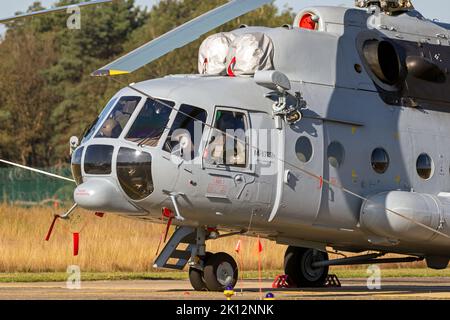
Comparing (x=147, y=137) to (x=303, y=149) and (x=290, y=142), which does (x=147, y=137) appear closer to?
(x=290, y=142)

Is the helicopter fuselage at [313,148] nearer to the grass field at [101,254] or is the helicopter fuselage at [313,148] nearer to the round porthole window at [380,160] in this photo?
the round porthole window at [380,160]

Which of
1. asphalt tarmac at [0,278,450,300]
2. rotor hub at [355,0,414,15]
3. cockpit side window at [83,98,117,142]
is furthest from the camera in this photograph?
rotor hub at [355,0,414,15]

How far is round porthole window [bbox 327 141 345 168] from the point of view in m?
16.1

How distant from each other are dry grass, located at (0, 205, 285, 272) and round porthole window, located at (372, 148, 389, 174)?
7.43 metres

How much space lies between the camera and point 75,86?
64.7 metres

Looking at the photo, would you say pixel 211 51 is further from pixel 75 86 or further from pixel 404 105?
pixel 75 86

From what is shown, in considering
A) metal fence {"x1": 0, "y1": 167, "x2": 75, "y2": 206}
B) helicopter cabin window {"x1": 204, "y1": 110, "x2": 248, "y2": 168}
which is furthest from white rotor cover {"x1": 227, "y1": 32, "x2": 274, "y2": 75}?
metal fence {"x1": 0, "y1": 167, "x2": 75, "y2": 206}

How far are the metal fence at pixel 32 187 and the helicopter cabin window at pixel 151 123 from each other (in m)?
23.8

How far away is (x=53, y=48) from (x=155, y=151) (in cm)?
5482

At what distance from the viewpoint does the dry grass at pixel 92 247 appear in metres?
22.6

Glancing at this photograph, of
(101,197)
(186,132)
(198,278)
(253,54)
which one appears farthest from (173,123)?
(198,278)

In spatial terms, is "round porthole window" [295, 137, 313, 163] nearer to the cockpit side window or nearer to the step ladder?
the step ladder

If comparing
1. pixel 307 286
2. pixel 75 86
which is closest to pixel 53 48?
pixel 75 86

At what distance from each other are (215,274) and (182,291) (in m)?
0.87
